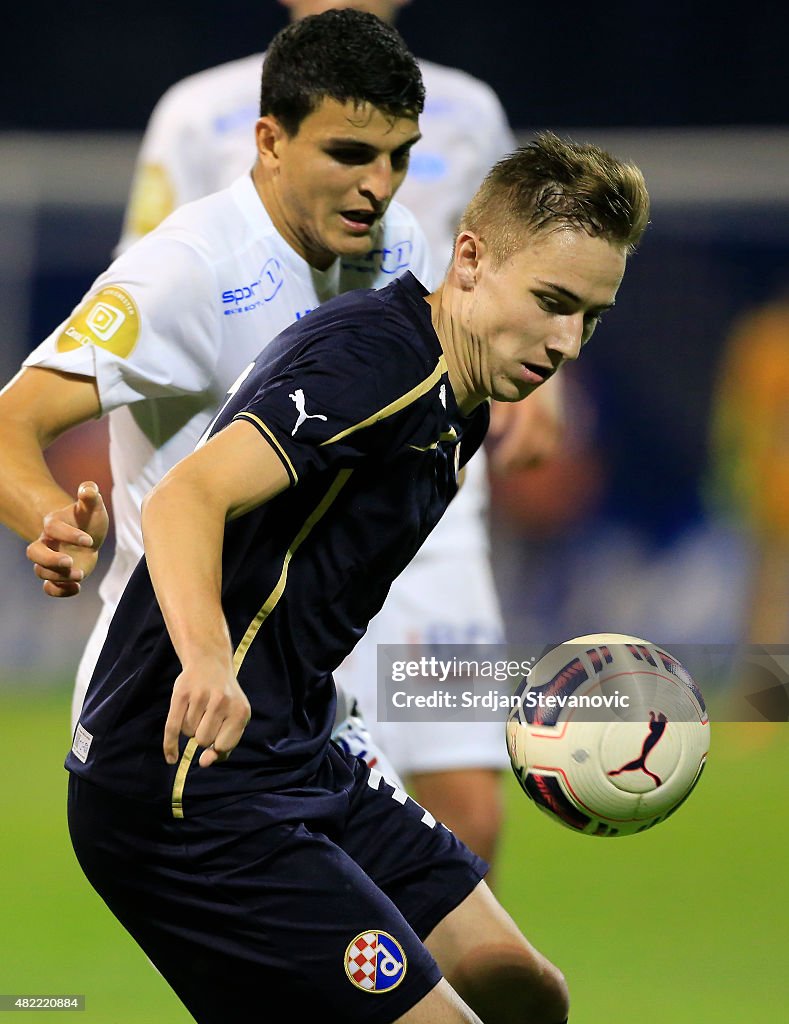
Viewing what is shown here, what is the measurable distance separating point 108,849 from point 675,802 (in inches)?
43.1

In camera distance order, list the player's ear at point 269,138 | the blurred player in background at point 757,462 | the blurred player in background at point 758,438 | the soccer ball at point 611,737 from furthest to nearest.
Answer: the blurred player in background at point 758,438 < the blurred player in background at point 757,462 < the player's ear at point 269,138 < the soccer ball at point 611,737

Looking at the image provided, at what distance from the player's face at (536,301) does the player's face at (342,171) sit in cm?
74

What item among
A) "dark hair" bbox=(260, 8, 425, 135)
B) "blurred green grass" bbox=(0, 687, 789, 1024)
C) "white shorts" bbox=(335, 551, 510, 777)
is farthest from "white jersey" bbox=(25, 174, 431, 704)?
"blurred green grass" bbox=(0, 687, 789, 1024)

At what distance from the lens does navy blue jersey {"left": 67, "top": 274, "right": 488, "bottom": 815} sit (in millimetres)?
2629

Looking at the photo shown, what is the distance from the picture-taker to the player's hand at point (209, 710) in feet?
7.65

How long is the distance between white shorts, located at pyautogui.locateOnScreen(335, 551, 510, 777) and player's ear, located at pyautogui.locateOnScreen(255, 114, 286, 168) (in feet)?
4.69

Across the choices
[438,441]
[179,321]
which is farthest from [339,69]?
[438,441]

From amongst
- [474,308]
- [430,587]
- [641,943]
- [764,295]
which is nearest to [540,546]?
[764,295]

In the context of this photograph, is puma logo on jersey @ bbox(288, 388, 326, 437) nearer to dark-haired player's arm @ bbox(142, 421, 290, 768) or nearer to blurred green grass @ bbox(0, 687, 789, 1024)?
dark-haired player's arm @ bbox(142, 421, 290, 768)

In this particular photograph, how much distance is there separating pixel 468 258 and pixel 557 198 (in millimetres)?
200

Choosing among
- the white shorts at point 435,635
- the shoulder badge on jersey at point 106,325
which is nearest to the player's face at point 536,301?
the shoulder badge on jersey at point 106,325

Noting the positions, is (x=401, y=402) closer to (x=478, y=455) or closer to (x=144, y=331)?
(x=144, y=331)

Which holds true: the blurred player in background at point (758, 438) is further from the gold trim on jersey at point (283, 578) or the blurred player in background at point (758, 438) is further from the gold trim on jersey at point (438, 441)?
the gold trim on jersey at point (283, 578)

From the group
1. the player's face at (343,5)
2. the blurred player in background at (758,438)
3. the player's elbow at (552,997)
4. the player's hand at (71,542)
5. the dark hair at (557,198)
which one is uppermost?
the player's face at (343,5)
